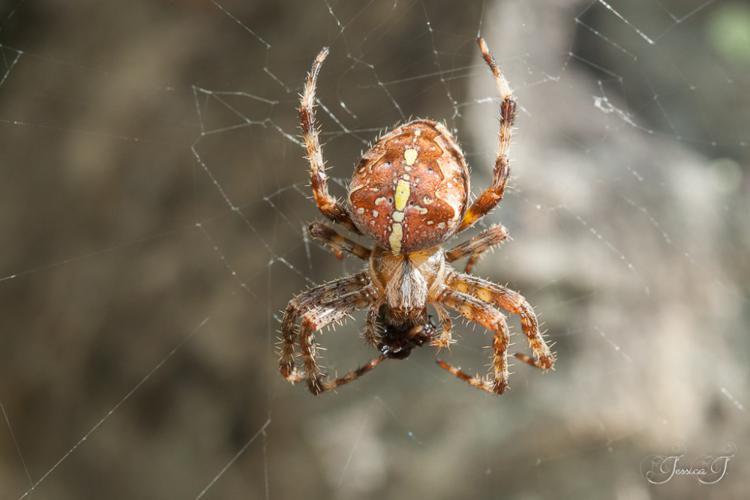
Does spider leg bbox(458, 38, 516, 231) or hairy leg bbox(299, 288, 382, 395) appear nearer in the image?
spider leg bbox(458, 38, 516, 231)

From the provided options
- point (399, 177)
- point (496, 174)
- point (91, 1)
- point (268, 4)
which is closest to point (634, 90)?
point (268, 4)

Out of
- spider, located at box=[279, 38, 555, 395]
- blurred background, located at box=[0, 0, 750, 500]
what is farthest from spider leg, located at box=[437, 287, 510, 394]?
blurred background, located at box=[0, 0, 750, 500]

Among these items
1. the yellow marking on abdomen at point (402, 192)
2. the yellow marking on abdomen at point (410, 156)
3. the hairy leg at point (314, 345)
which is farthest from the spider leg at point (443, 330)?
the yellow marking on abdomen at point (410, 156)

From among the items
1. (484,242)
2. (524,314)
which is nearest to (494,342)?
(524,314)

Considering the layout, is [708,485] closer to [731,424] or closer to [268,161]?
[731,424]
